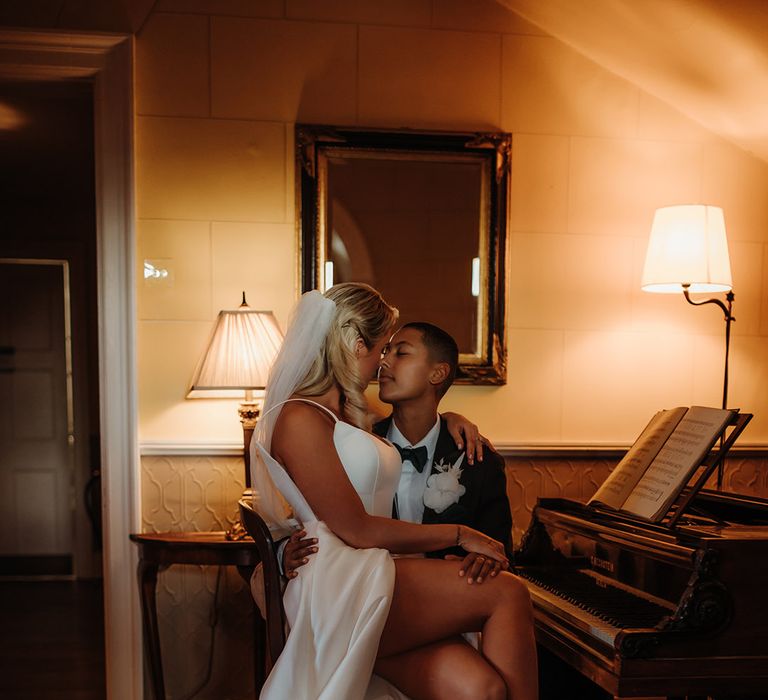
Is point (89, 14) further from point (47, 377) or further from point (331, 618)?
point (47, 377)

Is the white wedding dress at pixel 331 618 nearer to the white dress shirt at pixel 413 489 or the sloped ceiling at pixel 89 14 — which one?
the white dress shirt at pixel 413 489

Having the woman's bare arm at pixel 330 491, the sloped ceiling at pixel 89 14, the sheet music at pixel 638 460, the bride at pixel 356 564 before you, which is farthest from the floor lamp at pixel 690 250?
the sloped ceiling at pixel 89 14

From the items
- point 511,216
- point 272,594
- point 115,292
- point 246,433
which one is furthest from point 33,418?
point 272,594

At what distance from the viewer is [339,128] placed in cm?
285

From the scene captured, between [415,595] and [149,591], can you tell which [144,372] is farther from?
[415,595]

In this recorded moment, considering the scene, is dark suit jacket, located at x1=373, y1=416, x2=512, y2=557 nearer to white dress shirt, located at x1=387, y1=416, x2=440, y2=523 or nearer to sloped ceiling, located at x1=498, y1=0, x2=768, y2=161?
white dress shirt, located at x1=387, y1=416, x2=440, y2=523

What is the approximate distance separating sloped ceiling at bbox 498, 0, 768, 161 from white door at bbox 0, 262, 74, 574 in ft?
12.7

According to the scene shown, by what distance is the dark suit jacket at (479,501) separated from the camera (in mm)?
2283

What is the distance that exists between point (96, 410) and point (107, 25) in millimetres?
3064

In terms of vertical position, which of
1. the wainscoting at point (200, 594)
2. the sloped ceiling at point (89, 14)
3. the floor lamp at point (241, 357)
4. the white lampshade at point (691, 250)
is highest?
the sloped ceiling at point (89, 14)

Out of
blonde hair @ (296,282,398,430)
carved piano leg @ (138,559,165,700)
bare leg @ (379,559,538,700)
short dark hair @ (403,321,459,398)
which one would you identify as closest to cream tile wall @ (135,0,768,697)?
carved piano leg @ (138,559,165,700)

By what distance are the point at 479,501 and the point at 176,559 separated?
1.02 meters

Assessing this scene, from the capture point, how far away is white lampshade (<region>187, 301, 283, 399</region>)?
99.7 inches

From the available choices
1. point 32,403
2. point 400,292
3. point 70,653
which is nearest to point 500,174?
point 400,292
